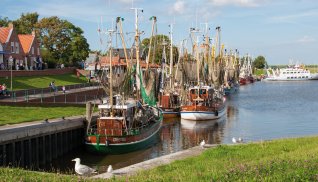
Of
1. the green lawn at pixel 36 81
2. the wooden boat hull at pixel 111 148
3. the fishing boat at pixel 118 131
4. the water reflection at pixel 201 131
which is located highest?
the green lawn at pixel 36 81

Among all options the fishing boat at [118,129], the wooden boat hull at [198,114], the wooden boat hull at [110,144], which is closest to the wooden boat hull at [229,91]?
the wooden boat hull at [198,114]

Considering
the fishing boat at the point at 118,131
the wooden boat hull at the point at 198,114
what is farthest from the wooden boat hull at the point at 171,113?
the fishing boat at the point at 118,131

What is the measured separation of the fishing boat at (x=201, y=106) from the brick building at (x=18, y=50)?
105 ft

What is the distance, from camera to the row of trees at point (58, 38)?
353ft

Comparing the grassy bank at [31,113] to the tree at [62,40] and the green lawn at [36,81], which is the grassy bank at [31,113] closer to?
the green lawn at [36,81]

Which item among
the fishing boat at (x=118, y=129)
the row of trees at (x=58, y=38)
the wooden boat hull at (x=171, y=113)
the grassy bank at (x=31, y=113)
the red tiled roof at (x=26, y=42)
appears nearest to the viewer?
the fishing boat at (x=118, y=129)

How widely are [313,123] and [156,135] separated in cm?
2076

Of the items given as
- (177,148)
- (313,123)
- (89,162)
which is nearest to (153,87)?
(177,148)

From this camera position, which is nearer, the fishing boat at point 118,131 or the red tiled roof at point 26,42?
the fishing boat at point 118,131

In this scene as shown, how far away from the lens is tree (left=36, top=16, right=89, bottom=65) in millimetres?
107625

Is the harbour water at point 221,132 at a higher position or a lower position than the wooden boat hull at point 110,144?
lower

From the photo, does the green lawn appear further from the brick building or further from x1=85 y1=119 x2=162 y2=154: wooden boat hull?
x1=85 y1=119 x2=162 y2=154: wooden boat hull

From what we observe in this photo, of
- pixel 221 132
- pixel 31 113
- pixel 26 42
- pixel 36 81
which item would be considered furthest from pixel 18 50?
pixel 221 132

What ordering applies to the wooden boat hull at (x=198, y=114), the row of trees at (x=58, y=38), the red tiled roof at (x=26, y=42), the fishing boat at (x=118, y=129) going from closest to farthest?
the fishing boat at (x=118, y=129) → the wooden boat hull at (x=198, y=114) → the red tiled roof at (x=26, y=42) → the row of trees at (x=58, y=38)
